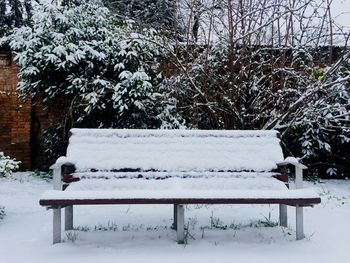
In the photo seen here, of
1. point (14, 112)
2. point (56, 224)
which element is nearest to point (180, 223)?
point (56, 224)

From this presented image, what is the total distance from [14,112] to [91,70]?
2.08 meters

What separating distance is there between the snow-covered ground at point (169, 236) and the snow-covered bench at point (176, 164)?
8.6 inches

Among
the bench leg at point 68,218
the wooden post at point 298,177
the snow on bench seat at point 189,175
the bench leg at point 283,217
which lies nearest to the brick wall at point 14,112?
the bench leg at point 68,218

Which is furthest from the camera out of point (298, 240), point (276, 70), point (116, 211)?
point (276, 70)

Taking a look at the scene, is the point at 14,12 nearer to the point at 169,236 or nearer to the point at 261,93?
the point at 261,93

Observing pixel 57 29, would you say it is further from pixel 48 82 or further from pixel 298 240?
pixel 298 240

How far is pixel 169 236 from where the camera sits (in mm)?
4406

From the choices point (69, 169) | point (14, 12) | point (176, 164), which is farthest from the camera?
point (14, 12)

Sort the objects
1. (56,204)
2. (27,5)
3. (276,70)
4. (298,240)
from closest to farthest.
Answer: (56,204) → (298,240) → (276,70) → (27,5)

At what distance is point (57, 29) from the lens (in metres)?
7.77

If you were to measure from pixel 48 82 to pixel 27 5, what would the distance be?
5.38 m

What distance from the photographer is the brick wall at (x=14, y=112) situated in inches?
345

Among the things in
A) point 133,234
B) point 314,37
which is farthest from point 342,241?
point 314,37

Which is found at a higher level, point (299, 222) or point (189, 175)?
point (189, 175)
